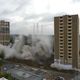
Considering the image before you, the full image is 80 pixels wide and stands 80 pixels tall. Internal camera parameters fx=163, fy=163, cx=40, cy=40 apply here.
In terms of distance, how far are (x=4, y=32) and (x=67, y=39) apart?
5.10 metres

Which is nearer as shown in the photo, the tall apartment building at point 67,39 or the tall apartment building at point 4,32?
the tall apartment building at point 67,39

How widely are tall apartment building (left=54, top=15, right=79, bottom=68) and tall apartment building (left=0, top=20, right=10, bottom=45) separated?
172 inches

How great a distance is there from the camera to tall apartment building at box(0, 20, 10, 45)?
37.0 ft

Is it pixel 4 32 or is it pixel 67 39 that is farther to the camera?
pixel 4 32

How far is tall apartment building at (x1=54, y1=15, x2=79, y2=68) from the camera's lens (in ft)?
26.4

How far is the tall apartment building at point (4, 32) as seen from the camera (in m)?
11.3

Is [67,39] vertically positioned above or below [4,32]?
below

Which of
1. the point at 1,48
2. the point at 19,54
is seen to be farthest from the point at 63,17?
the point at 1,48

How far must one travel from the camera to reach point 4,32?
450 inches

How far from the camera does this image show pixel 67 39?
8164 mm

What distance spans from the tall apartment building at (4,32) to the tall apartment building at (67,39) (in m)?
4.36

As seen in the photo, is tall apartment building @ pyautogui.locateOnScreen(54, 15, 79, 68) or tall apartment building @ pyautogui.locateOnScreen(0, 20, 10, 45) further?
tall apartment building @ pyautogui.locateOnScreen(0, 20, 10, 45)

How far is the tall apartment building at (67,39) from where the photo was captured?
8047 mm

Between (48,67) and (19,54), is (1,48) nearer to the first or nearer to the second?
(19,54)
